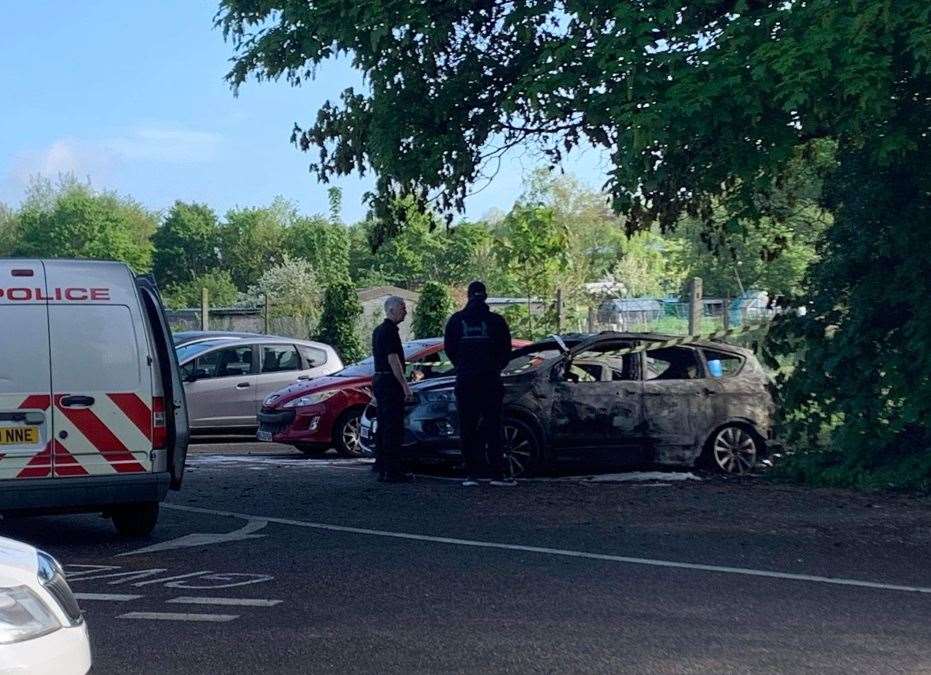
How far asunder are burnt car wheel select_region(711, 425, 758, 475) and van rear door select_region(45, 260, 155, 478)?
751 cm

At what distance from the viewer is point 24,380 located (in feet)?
33.2

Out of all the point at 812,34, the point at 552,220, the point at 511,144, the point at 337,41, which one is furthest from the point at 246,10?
the point at 552,220

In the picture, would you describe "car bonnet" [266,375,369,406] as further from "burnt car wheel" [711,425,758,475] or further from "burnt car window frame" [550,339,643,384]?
"burnt car wheel" [711,425,758,475]

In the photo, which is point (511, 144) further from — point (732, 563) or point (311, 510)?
point (732, 563)

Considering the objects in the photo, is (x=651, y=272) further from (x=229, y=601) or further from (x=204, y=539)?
(x=229, y=601)

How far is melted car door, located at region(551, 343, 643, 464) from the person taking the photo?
1543 cm

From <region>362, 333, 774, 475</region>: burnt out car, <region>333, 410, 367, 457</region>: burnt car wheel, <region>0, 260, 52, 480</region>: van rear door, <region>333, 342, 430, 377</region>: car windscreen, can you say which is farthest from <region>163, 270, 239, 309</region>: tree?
<region>0, 260, 52, 480</region>: van rear door

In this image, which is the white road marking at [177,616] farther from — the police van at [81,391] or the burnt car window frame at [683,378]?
the burnt car window frame at [683,378]

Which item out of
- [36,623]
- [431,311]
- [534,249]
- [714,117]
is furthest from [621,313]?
[36,623]

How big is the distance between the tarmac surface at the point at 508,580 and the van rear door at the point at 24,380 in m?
0.76

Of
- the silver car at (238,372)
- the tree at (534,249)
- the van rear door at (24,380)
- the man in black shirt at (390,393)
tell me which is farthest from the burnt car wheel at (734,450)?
the tree at (534,249)

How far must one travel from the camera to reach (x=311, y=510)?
1271cm

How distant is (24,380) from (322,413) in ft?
28.9

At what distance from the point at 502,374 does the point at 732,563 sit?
21.0ft
